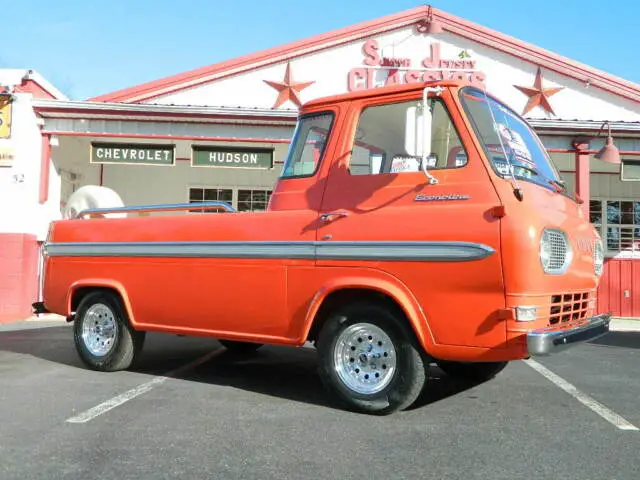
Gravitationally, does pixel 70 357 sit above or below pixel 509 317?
below

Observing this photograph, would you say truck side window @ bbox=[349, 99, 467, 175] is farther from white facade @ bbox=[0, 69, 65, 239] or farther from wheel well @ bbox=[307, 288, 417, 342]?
white facade @ bbox=[0, 69, 65, 239]

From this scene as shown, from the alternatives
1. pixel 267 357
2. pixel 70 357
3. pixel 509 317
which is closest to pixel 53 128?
pixel 70 357

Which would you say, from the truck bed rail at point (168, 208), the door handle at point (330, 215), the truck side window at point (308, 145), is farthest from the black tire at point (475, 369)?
the truck bed rail at point (168, 208)

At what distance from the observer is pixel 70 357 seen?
22.8 feet

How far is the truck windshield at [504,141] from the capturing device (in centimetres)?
411

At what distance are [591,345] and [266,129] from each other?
7.20 m

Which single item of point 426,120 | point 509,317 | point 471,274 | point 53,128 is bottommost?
point 509,317

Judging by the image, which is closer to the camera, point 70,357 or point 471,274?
point 471,274

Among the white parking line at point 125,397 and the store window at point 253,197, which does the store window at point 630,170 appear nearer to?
the store window at point 253,197

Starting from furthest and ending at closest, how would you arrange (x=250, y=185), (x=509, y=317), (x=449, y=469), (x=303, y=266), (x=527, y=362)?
(x=250, y=185)
(x=527, y=362)
(x=303, y=266)
(x=509, y=317)
(x=449, y=469)

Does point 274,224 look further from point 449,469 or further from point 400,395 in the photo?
point 449,469

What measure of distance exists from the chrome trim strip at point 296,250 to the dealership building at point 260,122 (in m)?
6.07

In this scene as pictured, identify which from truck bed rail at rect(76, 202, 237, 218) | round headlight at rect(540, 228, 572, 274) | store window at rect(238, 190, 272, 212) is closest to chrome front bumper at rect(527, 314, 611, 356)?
round headlight at rect(540, 228, 572, 274)

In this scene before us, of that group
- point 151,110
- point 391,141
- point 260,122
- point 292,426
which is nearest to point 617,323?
point 260,122
